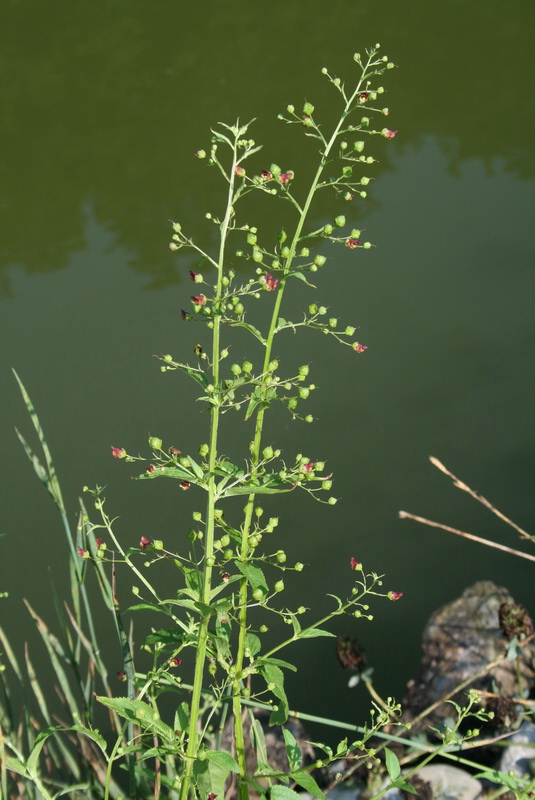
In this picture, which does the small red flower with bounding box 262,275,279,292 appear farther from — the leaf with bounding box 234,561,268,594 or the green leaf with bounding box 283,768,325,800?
the green leaf with bounding box 283,768,325,800

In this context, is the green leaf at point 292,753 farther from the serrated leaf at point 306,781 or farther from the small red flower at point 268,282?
the small red flower at point 268,282

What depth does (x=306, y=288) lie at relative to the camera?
10.9 feet

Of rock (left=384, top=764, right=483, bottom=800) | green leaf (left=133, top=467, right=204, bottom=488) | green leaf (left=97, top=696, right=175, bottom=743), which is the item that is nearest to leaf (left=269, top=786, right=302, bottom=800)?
green leaf (left=97, top=696, right=175, bottom=743)

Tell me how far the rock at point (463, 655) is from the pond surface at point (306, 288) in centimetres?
20

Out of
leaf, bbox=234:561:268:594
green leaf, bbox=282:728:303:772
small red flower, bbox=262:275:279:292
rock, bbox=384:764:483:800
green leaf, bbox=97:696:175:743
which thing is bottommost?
rock, bbox=384:764:483:800

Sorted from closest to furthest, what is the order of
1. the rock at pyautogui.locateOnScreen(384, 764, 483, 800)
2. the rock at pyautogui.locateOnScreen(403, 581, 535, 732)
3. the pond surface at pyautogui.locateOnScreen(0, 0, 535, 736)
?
the rock at pyautogui.locateOnScreen(384, 764, 483, 800) → the rock at pyautogui.locateOnScreen(403, 581, 535, 732) → the pond surface at pyautogui.locateOnScreen(0, 0, 535, 736)

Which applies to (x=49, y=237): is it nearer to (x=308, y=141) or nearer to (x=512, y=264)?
(x=308, y=141)

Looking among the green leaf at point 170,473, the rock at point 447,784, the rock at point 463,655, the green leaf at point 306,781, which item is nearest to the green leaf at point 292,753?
the green leaf at point 306,781

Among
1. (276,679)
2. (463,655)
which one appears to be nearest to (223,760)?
(276,679)

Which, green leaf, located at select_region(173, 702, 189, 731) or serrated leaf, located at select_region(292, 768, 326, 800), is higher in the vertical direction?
green leaf, located at select_region(173, 702, 189, 731)

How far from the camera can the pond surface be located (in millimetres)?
2602

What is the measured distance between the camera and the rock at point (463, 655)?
2021mm

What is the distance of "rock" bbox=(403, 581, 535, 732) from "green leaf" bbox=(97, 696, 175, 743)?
42.8 inches

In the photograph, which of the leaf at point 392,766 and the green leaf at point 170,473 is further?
the leaf at point 392,766
